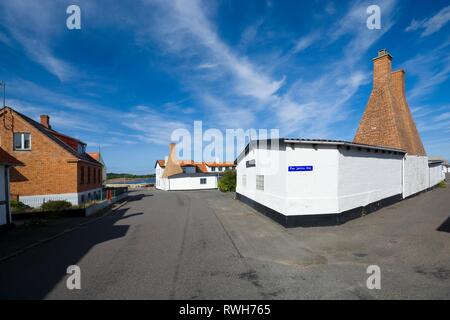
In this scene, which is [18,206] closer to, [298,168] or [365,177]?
[298,168]

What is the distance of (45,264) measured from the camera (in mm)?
6309

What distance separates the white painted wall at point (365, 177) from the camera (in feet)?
35.1

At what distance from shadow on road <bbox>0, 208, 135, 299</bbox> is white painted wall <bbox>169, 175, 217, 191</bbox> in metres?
31.6

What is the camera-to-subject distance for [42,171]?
55.6ft

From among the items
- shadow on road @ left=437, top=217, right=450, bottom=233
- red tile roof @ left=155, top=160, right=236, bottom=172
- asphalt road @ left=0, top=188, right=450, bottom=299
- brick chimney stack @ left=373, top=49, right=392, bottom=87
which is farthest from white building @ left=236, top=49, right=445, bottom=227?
red tile roof @ left=155, top=160, right=236, bottom=172

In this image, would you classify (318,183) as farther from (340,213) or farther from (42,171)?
(42,171)

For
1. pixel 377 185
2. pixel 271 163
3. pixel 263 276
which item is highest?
pixel 271 163

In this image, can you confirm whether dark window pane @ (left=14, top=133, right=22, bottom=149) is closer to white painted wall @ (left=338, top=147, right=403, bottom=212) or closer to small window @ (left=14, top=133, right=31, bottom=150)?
small window @ (left=14, top=133, right=31, bottom=150)

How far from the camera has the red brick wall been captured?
16.6m

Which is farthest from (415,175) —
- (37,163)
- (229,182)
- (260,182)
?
(37,163)
